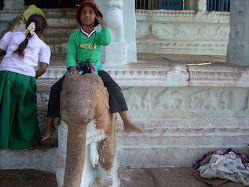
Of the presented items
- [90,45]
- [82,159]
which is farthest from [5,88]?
[82,159]

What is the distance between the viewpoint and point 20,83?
10.2ft

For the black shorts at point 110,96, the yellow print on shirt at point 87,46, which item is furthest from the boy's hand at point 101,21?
the black shorts at point 110,96

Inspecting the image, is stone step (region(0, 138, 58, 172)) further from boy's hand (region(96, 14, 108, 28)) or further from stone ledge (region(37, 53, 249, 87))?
boy's hand (region(96, 14, 108, 28))

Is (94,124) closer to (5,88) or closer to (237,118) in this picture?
(5,88)

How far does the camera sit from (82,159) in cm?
209

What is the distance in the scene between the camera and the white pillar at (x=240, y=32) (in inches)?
159

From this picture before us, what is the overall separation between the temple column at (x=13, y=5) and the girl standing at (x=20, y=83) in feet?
21.2

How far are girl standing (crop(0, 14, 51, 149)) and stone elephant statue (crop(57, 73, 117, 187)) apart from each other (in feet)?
3.53

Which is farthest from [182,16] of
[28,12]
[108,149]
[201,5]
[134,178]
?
[108,149]

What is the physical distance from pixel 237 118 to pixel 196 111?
571 mm

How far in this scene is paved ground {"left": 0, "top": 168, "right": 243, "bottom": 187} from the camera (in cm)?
315

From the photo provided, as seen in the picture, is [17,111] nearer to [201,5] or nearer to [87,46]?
[87,46]

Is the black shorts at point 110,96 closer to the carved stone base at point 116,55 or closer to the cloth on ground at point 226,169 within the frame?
the carved stone base at point 116,55

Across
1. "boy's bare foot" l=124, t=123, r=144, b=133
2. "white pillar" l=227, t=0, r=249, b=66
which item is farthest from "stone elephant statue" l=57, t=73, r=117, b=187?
"white pillar" l=227, t=0, r=249, b=66
